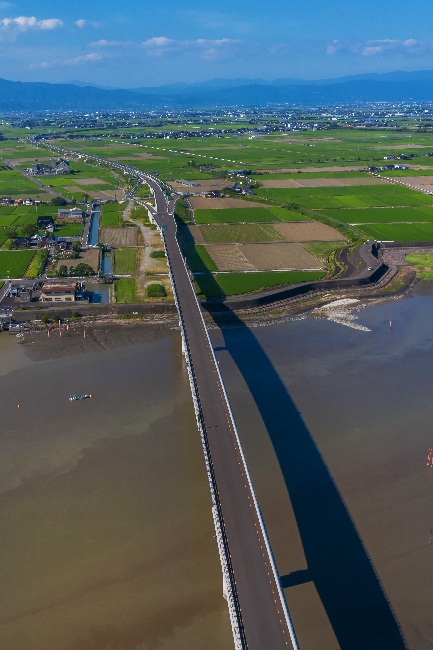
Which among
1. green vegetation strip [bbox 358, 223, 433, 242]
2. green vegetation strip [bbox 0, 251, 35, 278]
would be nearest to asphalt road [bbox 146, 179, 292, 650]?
green vegetation strip [bbox 0, 251, 35, 278]

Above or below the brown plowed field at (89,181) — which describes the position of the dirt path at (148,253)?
below

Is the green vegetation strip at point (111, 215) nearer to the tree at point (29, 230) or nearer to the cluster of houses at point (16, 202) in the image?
the tree at point (29, 230)

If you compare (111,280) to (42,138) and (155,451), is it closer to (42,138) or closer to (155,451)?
(155,451)

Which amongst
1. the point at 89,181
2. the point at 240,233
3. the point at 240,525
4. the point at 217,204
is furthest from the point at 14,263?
the point at 89,181

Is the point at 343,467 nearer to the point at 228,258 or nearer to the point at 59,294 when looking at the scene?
the point at 59,294

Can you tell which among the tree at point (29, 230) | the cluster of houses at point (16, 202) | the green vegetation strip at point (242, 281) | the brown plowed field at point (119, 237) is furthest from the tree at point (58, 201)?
the green vegetation strip at point (242, 281)

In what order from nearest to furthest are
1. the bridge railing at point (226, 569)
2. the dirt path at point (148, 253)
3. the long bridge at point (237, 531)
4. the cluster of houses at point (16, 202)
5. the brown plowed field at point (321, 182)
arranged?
the bridge railing at point (226, 569) < the long bridge at point (237, 531) < the dirt path at point (148, 253) < the cluster of houses at point (16, 202) < the brown plowed field at point (321, 182)

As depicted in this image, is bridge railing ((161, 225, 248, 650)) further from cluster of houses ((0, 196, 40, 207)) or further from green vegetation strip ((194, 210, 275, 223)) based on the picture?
cluster of houses ((0, 196, 40, 207))
